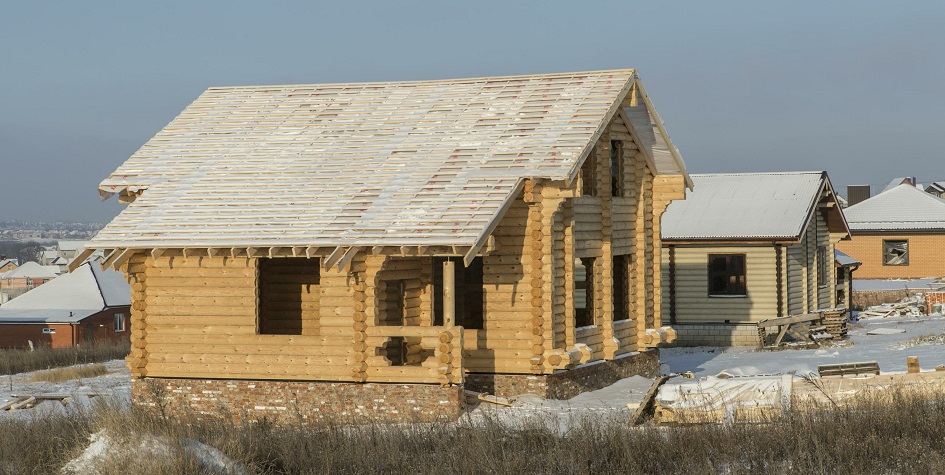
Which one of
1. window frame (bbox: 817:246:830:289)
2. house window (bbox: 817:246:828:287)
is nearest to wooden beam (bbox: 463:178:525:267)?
window frame (bbox: 817:246:830:289)

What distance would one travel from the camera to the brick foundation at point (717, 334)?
1388 inches

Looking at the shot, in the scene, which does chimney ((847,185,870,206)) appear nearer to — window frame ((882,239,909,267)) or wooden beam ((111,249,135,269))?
window frame ((882,239,909,267))

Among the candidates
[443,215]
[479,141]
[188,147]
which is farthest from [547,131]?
[188,147]

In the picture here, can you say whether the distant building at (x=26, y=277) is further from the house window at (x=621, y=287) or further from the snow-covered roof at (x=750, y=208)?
the house window at (x=621, y=287)

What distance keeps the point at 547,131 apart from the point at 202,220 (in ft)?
20.6

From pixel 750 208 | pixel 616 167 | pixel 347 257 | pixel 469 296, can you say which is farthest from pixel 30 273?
pixel 347 257

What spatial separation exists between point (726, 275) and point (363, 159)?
16629mm

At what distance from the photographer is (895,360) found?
27375mm

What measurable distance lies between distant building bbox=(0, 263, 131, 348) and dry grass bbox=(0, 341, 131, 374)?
24.8m

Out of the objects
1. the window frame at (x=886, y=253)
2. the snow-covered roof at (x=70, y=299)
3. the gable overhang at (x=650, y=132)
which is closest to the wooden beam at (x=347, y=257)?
the gable overhang at (x=650, y=132)

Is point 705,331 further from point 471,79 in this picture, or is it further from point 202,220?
point 202,220

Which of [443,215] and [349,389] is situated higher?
[443,215]

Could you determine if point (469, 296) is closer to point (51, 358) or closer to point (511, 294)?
point (511, 294)

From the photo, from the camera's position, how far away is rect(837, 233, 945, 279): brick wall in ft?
197
